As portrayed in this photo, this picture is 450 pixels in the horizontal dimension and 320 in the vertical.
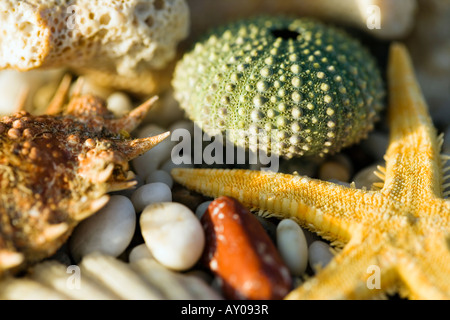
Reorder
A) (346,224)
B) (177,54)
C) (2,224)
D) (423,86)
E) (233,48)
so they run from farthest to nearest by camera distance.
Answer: (423,86) < (177,54) < (233,48) < (346,224) < (2,224)

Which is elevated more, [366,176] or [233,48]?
[233,48]

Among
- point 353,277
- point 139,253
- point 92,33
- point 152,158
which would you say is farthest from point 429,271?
point 92,33

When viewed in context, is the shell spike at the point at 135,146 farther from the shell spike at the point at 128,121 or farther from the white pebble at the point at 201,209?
the white pebble at the point at 201,209

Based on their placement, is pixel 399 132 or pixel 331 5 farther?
pixel 331 5

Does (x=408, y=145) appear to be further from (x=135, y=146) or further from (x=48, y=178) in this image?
(x=48, y=178)

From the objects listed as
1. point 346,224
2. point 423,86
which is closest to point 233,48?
point 346,224

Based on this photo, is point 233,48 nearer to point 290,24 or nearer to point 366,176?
point 290,24
